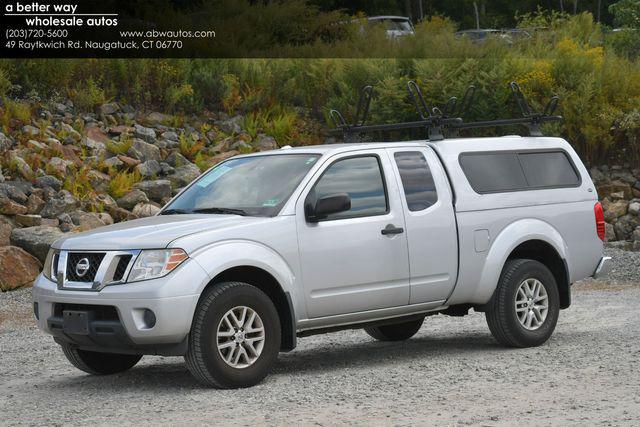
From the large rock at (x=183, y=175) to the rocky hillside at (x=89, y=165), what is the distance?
2cm

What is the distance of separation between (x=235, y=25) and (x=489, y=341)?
1548 centimetres

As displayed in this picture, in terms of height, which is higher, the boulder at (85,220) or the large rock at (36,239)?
the boulder at (85,220)

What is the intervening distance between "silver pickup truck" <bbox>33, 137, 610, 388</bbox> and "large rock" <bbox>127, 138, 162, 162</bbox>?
9351 mm

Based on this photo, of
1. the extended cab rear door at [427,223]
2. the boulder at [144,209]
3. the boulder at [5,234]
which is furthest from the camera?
the boulder at [144,209]

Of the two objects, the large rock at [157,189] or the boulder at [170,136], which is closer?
the large rock at [157,189]

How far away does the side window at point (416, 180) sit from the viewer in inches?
369

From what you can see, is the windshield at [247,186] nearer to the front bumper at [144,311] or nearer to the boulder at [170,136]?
the front bumper at [144,311]

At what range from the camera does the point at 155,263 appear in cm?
792

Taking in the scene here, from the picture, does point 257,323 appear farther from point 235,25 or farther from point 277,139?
point 235,25

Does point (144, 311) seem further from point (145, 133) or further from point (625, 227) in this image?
point (625, 227)

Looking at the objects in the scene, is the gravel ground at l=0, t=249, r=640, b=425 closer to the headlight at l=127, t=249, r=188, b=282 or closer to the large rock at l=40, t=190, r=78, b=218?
the headlight at l=127, t=249, r=188, b=282

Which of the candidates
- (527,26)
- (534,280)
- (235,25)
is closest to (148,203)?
(235,25)

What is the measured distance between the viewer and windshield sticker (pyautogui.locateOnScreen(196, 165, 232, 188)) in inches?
375

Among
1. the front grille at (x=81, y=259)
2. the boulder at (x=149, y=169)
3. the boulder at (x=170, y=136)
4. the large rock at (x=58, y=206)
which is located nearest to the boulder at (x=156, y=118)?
the boulder at (x=170, y=136)
